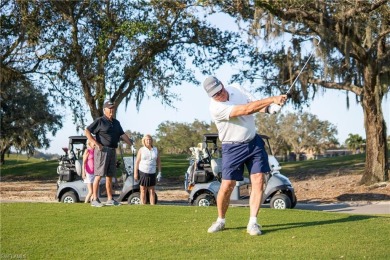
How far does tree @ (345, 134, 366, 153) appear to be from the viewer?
6466cm

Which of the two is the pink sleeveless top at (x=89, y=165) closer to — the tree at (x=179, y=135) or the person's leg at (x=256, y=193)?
the person's leg at (x=256, y=193)

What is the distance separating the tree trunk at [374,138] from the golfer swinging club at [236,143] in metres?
13.8

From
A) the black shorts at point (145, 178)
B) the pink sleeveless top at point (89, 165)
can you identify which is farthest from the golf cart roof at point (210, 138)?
the pink sleeveless top at point (89, 165)

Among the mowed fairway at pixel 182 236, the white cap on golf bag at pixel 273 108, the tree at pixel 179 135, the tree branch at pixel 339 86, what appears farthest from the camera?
the tree at pixel 179 135

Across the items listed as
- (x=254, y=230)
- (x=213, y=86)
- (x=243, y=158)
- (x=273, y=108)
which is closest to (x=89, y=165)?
(x=243, y=158)

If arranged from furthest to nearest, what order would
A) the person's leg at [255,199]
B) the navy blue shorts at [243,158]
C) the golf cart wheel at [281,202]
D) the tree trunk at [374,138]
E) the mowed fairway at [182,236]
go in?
the tree trunk at [374,138], the golf cart wheel at [281,202], the navy blue shorts at [243,158], the person's leg at [255,199], the mowed fairway at [182,236]

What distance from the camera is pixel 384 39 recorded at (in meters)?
21.2

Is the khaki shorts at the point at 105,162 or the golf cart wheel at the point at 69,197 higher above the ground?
the khaki shorts at the point at 105,162

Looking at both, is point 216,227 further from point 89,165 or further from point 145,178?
point 89,165

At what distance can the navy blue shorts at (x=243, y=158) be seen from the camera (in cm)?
830

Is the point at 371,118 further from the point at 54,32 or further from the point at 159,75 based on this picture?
the point at 54,32

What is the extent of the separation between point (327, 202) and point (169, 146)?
2502 inches

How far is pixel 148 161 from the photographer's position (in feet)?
45.7

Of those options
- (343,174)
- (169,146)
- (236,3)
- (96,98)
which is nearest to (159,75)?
(96,98)
